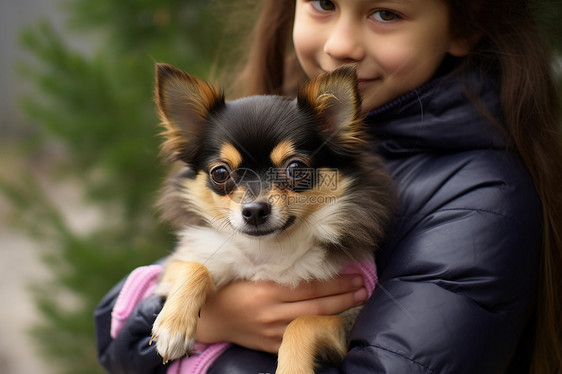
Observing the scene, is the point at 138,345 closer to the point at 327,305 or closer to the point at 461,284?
the point at 327,305

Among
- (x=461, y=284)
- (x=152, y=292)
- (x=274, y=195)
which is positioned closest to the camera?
(x=461, y=284)

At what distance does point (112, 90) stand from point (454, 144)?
9.38 feet

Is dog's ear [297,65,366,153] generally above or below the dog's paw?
above

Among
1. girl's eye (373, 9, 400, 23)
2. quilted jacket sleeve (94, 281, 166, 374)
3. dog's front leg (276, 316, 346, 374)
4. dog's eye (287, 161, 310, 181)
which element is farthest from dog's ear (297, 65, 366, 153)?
quilted jacket sleeve (94, 281, 166, 374)

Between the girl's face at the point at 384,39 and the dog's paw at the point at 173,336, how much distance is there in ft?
3.93

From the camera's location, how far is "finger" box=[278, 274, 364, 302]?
199 cm

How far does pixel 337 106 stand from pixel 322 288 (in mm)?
733

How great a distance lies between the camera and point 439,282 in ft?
5.31

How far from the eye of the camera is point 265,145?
1.87 m

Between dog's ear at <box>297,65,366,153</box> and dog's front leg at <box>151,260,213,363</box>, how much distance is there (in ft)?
2.47

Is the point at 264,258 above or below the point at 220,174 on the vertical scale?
below

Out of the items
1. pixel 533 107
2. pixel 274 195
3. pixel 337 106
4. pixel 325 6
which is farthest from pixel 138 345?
pixel 533 107

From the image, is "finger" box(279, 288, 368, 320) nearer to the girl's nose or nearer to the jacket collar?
the jacket collar

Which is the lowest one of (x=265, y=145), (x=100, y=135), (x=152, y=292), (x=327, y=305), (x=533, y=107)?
(x=100, y=135)
